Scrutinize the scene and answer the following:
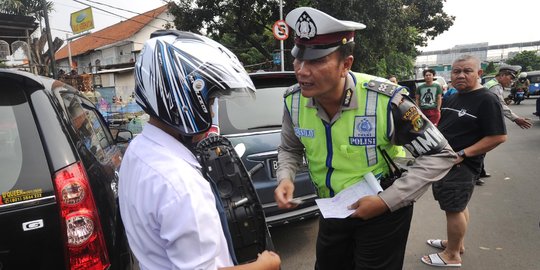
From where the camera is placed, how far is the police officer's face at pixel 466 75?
292 centimetres

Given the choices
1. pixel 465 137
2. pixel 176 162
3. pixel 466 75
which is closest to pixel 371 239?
pixel 176 162

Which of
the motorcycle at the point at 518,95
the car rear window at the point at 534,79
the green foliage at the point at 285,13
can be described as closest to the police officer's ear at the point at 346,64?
the green foliage at the point at 285,13

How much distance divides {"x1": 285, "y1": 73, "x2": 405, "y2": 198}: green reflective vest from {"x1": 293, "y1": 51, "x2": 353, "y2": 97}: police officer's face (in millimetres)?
134

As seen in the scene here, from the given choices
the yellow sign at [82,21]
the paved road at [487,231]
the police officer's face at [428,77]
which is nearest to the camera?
the paved road at [487,231]

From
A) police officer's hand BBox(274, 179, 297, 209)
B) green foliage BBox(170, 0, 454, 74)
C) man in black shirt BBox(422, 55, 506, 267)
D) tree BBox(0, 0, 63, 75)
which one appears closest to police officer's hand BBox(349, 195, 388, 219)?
police officer's hand BBox(274, 179, 297, 209)

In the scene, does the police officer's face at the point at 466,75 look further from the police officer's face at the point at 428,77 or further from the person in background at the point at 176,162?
the police officer's face at the point at 428,77

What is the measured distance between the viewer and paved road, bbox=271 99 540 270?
10.4ft

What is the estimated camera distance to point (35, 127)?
175cm

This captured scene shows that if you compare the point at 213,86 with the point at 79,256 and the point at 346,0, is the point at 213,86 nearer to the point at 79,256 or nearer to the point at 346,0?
the point at 79,256

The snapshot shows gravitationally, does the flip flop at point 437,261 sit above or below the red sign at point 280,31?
below

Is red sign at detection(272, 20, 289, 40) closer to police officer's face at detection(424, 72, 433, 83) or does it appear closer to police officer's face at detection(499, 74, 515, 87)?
police officer's face at detection(424, 72, 433, 83)

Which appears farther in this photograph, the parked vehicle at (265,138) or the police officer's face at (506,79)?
the police officer's face at (506,79)

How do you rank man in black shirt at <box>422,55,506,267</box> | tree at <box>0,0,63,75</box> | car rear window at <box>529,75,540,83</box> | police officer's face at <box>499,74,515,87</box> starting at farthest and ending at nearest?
car rear window at <box>529,75,540,83</box> < tree at <box>0,0,63,75</box> < police officer's face at <box>499,74,515,87</box> < man in black shirt at <box>422,55,506,267</box>

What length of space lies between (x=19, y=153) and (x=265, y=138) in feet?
6.00
